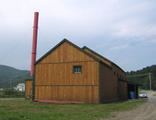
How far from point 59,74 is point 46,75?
1887 millimetres

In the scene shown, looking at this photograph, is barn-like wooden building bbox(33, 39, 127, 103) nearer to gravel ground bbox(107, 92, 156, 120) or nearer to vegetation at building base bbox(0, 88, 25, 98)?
gravel ground bbox(107, 92, 156, 120)

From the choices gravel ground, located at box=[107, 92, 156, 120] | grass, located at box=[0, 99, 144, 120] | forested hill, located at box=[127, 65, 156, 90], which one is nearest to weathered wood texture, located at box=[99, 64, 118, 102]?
grass, located at box=[0, 99, 144, 120]

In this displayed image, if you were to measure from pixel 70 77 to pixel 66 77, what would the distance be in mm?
536

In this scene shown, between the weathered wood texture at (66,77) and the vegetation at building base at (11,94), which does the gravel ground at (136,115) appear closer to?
the weathered wood texture at (66,77)

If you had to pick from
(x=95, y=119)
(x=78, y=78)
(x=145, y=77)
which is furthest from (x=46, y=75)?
(x=145, y=77)

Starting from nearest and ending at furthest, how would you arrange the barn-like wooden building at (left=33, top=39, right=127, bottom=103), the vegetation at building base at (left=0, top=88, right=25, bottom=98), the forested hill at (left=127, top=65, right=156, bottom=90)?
1. the barn-like wooden building at (left=33, top=39, right=127, bottom=103)
2. the vegetation at building base at (left=0, top=88, right=25, bottom=98)
3. the forested hill at (left=127, top=65, right=156, bottom=90)

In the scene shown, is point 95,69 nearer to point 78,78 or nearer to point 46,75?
point 78,78

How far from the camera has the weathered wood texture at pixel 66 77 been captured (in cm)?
4250

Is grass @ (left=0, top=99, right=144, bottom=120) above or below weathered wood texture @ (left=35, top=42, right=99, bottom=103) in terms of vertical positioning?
below

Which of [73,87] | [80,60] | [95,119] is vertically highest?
[80,60]

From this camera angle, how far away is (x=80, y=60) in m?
43.3

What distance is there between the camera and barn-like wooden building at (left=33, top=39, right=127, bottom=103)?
42.5 m

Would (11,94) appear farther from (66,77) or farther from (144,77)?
(144,77)

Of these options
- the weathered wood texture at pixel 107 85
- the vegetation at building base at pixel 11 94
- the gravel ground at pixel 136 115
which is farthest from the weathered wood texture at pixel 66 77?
the vegetation at building base at pixel 11 94
